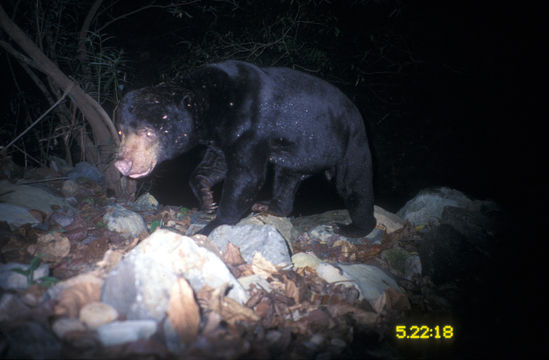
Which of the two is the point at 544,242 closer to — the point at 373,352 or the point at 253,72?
the point at 373,352

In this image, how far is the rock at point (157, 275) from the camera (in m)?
1.77

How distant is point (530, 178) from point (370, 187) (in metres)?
2.50

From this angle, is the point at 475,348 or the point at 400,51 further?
the point at 400,51

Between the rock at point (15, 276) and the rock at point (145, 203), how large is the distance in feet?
6.42

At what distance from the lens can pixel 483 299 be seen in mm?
2887

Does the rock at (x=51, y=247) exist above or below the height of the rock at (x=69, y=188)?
above

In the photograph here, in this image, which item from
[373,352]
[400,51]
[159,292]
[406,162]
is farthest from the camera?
[406,162]

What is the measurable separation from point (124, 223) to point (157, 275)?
1533mm

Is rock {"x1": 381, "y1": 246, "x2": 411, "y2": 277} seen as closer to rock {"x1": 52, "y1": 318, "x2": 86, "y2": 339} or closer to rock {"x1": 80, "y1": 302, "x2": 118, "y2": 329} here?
rock {"x1": 80, "y1": 302, "x2": 118, "y2": 329}

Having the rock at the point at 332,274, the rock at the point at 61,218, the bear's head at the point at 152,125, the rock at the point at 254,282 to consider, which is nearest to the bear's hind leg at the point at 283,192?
the bear's head at the point at 152,125

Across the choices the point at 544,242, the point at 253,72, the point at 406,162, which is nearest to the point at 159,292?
the point at 253,72
